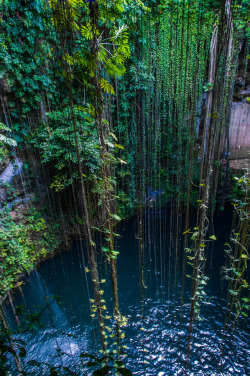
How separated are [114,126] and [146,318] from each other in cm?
531

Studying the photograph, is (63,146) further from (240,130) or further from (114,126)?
(240,130)

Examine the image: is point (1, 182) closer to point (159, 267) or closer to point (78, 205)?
point (78, 205)

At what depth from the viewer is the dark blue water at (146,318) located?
341 centimetres

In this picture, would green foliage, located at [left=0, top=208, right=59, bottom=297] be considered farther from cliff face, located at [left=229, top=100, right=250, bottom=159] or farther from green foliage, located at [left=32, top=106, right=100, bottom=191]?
cliff face, located at [left=229, top=100, right=250, bottom=159]

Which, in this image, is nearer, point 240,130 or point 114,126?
point 114,126

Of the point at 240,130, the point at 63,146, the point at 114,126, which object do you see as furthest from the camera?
the point at 240,130

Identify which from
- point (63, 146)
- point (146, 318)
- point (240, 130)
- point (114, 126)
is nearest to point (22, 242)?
point (63, 146)

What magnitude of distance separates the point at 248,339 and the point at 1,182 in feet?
18.9

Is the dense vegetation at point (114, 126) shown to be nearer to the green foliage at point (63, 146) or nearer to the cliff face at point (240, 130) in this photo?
the green foliage at point (63, 146)

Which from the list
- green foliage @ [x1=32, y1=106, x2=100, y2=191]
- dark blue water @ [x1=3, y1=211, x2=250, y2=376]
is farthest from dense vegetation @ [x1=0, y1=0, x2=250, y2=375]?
dark blue water @ [x1=3, y1=211, x2=250, y2=376]

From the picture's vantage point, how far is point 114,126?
7.01 metres

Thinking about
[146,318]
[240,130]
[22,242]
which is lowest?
[146,318]

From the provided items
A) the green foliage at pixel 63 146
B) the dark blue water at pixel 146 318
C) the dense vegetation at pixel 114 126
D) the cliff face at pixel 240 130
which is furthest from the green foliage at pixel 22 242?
the cliff face at pixel 240 130

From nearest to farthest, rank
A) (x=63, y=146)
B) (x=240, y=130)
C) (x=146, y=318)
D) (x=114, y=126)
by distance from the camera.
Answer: (x=146, y=318), (x=63, y=146), (x=114, y=126), (x=240, y=130)
